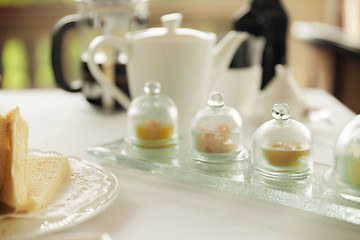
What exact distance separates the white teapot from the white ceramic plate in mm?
298

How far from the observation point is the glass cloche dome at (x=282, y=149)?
517mm

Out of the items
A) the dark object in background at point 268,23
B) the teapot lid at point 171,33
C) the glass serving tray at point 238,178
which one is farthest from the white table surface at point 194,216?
the dark object in background at point 268,23

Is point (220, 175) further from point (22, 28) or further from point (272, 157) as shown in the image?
point (22, 28)

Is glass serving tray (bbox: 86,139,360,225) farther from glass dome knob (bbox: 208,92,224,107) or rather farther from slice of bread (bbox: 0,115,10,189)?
slice of bread (bbox: 0,115,10,189)

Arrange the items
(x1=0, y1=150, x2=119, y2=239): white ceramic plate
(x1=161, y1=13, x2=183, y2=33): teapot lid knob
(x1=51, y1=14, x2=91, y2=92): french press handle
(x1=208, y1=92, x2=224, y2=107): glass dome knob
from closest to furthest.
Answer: (x1=0, y1=150, x2=119, y2=239): white ceramic plate, (x1=208, y1=92, x2=224, y2=107): glass dome knob, (x1=161, y1=13, x2=183, y2=33): teapot lid knob, (x1=51, y1=14, x2=91, y2=92): french press handle

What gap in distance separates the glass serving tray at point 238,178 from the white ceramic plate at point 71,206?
0.27ft

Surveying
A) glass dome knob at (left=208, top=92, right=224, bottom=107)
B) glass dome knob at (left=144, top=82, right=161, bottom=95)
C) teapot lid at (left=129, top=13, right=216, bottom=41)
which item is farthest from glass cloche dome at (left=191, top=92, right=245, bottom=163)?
teapot lid at (left=129, top=13, right=216, bottom=41)

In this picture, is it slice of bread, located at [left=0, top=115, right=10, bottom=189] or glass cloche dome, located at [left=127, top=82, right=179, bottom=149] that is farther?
glass cloche dome, located at [left=127, top=82, right=179, bottom=149]

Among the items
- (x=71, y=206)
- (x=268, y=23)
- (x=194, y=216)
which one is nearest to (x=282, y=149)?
(x=194, y=216)

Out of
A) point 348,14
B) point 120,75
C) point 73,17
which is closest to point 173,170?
point 120,75

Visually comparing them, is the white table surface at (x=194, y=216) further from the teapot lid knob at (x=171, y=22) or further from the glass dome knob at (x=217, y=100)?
the teapot lid knob at (x=171, y=22)

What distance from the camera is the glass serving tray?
453 mm

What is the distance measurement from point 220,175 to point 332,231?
0.15 m

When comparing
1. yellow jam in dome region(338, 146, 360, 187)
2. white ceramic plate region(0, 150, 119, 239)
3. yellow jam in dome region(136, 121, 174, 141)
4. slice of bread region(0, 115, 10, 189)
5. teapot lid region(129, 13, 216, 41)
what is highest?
teapot lid region(129, 13, 216, 41)
